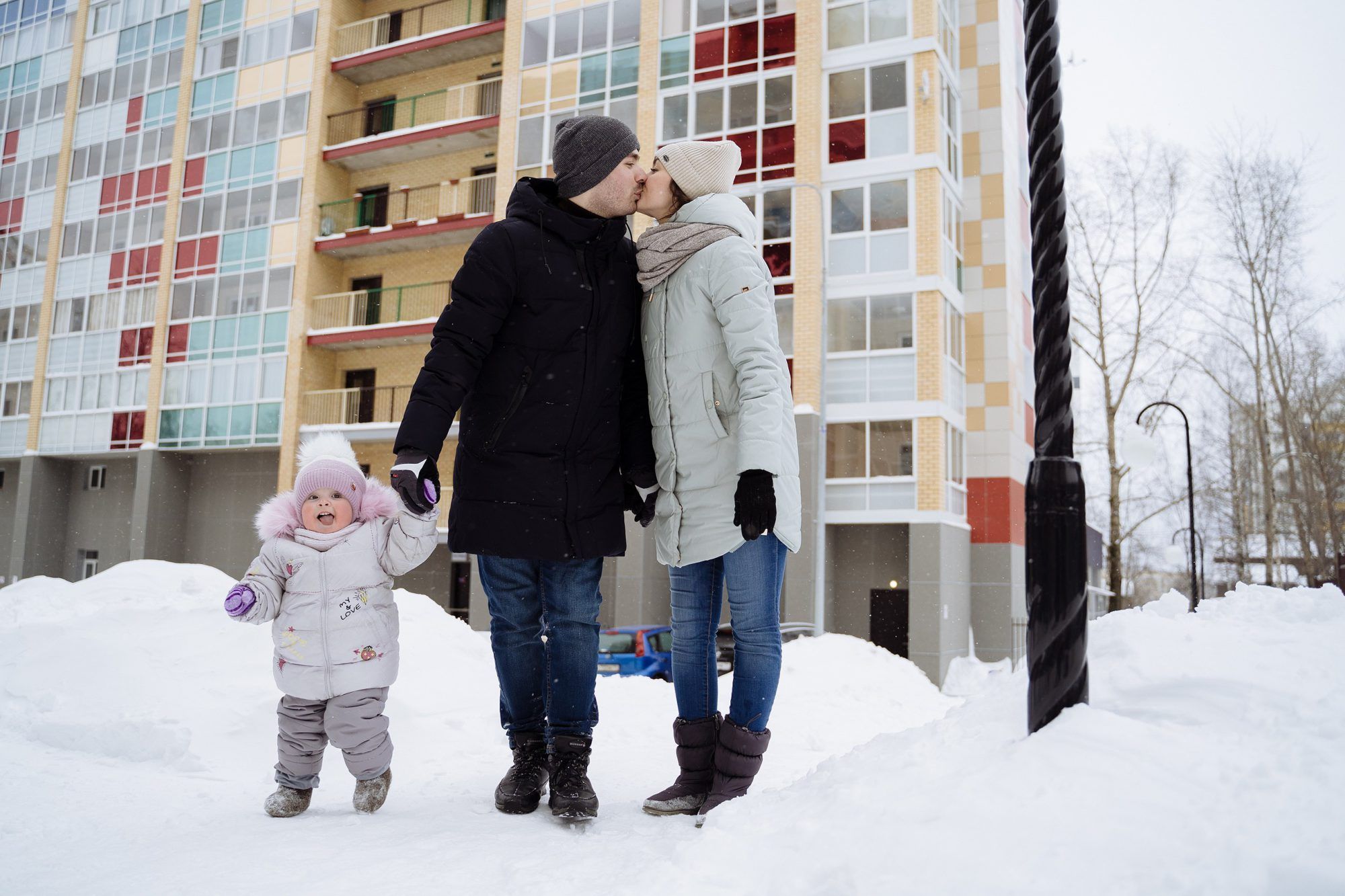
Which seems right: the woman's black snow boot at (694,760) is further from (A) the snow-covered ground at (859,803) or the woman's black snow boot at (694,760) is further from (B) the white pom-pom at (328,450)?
(B) the white pom-pom at (328,450)

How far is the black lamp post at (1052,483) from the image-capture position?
6.79 ft

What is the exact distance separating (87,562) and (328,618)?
114 feet

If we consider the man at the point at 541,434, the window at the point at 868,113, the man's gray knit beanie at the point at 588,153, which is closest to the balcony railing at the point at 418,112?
the window at the point at 868,113

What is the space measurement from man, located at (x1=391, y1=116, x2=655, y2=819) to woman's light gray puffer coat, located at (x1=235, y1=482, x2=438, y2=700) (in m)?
0.29

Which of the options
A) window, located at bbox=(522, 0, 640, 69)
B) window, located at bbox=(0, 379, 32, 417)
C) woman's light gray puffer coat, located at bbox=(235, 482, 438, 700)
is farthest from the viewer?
window, located at bbox=(0, 379, 32, 417)

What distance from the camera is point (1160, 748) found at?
1865 mm

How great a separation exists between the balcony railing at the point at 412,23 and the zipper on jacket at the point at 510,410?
1099 inches

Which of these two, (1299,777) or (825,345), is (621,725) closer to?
(1299,777)

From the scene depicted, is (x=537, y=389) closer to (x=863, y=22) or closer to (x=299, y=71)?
(x=863, y=22)

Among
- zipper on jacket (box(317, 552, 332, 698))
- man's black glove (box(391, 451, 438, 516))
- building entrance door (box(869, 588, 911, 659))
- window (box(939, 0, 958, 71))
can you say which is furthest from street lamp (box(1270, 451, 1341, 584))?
zipper on jacket (box(317, 552, 332, 698))

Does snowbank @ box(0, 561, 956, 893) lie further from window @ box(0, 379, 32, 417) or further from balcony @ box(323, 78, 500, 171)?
window @ box(0, 379, 32, 417)

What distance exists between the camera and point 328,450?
3.51 m

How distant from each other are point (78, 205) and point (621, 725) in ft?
117

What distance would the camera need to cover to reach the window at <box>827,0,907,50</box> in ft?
72.4
